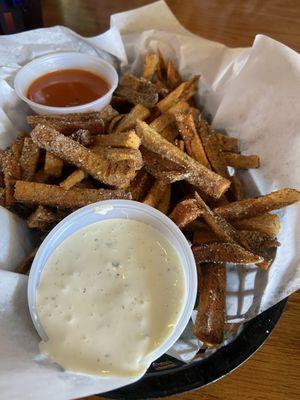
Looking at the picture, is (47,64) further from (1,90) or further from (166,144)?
(166,144)

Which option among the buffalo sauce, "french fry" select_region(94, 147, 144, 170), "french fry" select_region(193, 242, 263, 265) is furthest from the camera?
the buffalo sauce

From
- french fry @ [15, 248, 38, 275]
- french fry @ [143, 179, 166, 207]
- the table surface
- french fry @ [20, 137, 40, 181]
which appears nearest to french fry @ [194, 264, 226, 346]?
french fry @ [143, 179, 166, 207]

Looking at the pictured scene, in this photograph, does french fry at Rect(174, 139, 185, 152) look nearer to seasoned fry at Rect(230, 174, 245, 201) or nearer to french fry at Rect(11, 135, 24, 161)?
seasoned fry at Rect(230, 174, 245, 201)

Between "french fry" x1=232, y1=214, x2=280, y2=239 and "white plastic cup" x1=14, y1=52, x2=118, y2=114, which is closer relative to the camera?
"french fry" x1=232, y1=214, x2=280, y2=239

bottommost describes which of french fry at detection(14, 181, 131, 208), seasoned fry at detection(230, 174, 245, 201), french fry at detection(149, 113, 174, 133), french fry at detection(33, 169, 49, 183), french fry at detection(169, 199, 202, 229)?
seasoned fry at detection(230, 174, 245, 201)

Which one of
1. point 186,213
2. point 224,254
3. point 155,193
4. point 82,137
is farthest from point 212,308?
point 82,137

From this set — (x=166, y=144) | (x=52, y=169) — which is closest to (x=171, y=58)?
(x=166, y=144)

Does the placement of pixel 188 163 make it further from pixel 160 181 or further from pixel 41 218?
pixel 41 218
